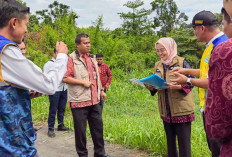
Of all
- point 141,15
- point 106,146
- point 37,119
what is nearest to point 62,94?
point 37,119

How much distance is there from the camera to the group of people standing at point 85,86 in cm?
115

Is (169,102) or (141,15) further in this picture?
(141,15)

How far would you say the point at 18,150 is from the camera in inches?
67.7

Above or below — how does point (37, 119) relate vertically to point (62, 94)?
below

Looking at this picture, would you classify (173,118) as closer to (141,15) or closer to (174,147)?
(174,147)

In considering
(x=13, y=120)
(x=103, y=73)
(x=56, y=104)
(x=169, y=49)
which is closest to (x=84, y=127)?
(x=169, y=49)

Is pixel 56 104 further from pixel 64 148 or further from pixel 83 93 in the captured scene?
pixel 83 93

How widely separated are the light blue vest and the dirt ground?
263cm

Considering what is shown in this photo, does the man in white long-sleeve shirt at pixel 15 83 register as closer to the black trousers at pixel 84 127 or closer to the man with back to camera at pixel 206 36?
the man with back to camera at pixel 206 36

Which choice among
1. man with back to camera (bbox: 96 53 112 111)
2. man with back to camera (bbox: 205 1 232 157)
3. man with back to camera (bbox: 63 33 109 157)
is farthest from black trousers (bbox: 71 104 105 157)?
man with back to camera (bbox: 205 1 232 157)

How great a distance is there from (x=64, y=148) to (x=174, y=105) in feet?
8.02

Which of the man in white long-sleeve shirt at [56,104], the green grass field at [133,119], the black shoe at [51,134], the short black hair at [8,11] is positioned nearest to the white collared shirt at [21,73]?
the short black hair at [8,11]

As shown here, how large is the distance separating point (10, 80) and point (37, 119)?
505 cm

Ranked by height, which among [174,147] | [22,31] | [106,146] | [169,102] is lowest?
[106,146]
